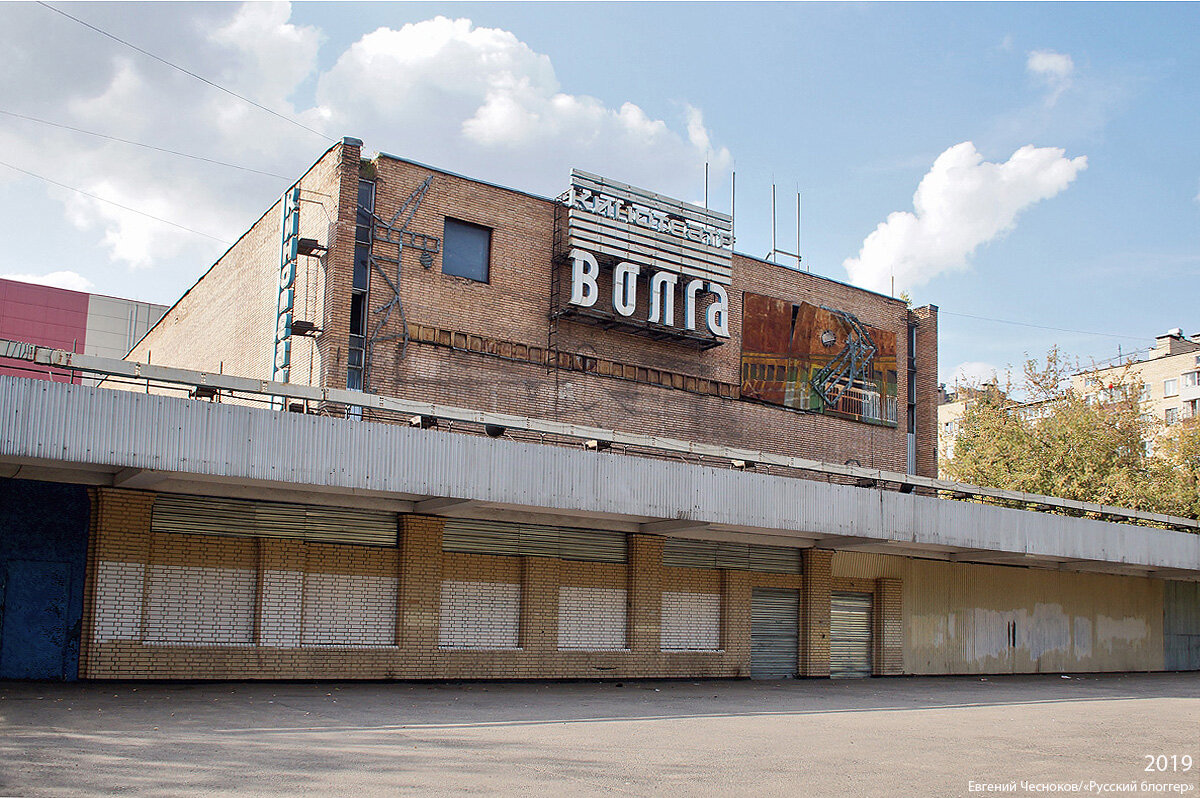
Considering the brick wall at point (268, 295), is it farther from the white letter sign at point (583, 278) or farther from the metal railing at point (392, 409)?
the white letter sign at point (583, 278)

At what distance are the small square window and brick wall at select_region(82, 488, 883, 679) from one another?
638 cm

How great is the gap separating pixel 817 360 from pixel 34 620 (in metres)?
20.3

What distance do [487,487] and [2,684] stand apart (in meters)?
7.75

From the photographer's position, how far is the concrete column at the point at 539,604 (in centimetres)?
2127

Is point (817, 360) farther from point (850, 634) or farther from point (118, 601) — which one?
point (118, 601)

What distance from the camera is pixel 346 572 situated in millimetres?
19281

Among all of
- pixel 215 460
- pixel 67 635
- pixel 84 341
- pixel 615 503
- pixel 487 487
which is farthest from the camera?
pixel 84 341

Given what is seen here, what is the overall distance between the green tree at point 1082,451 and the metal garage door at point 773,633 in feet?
76.5

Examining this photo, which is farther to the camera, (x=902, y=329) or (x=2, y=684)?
(x=902, y=329)

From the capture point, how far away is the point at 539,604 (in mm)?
21469

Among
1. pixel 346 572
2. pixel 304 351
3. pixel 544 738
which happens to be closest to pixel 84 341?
pixel 304 351

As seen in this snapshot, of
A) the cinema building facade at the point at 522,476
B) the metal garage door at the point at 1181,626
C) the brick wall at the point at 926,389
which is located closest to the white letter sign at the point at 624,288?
the cinema building facade at the point at 522,476

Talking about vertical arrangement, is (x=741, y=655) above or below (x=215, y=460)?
below

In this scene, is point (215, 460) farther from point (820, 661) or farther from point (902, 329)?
point (902, 329)
